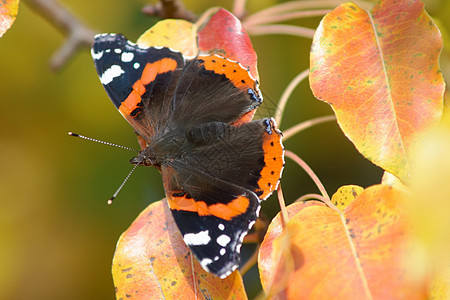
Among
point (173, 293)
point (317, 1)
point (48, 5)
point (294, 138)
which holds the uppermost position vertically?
point (48, 5)

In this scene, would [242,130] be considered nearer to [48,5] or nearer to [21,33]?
[48,5]

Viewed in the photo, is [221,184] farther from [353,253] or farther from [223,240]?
[353,253]

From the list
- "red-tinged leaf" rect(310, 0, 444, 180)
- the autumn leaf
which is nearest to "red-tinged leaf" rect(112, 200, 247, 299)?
"red-tinged leaf" rect(310, 0, 444, 180)

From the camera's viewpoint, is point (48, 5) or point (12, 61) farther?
point (12, 61)

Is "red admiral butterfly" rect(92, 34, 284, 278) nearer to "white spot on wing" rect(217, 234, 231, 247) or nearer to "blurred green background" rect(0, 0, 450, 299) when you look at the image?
"white spot on wing" rect(217, 234, 231, 247)

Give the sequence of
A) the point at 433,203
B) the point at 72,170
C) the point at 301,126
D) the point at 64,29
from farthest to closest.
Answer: the point at 72,170
the point at 64,29
the point at 301,126
the point at 433,203

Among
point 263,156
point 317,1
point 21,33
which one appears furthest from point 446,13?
point 21,33

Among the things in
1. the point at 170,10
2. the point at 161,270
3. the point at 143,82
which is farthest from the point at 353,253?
the point at 170,10
